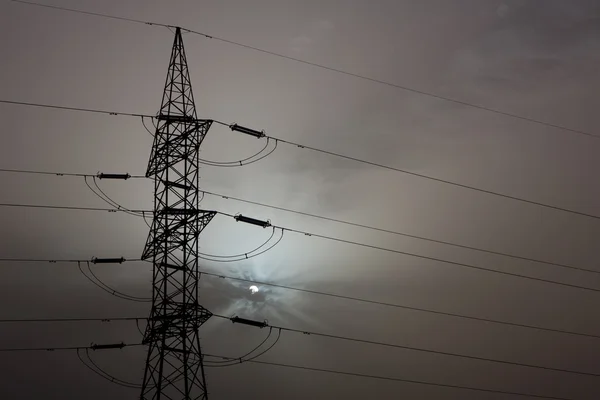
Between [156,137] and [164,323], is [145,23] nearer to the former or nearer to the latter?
[156,137]

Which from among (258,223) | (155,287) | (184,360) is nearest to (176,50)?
(258,223)

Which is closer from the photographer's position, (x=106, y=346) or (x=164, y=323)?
(x=164, y=323)

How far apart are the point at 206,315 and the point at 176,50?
11.2 meters

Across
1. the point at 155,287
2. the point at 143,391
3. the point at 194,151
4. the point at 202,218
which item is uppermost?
the point at 194,151

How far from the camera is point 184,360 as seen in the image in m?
24.5

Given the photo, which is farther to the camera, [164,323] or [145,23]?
[145,23]

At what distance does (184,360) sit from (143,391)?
2126 millimetres

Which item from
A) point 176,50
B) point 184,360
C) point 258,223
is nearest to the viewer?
point 184,360

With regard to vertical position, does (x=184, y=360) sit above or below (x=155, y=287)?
below

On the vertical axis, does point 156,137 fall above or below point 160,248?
above

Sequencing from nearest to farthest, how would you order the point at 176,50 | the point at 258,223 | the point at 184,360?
the point at 184,360, the point at 176,50, the point at 258,223

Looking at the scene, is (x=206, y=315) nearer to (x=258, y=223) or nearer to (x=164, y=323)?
(x=164, y=323)

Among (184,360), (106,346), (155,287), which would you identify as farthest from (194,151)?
(106,346)

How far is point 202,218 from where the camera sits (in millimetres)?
25297
